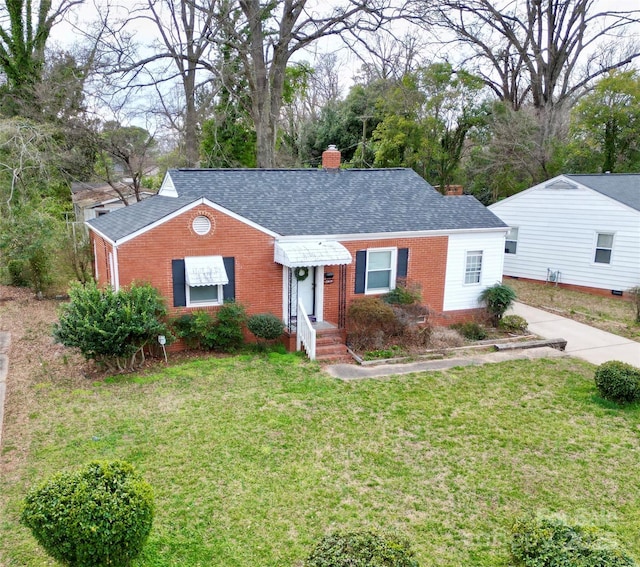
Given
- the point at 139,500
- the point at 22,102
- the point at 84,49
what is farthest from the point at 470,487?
the point at 22,102

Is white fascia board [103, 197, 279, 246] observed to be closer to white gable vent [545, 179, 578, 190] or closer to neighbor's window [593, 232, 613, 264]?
white gable vent [545, 179, 578, 190]

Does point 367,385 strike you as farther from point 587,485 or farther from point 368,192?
point 368,192

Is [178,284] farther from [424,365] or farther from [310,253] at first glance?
[424,365]

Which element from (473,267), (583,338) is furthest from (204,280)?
(583,338)

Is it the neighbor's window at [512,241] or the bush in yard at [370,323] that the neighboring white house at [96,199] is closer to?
the bush in yard at [370,323]

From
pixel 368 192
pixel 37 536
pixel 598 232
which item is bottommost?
pixel 37 536

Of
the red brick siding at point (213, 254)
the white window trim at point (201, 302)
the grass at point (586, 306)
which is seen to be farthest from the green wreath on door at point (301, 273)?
the grass at point (586, 306)

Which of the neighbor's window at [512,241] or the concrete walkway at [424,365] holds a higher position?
the neighbor's window at [512,241]
